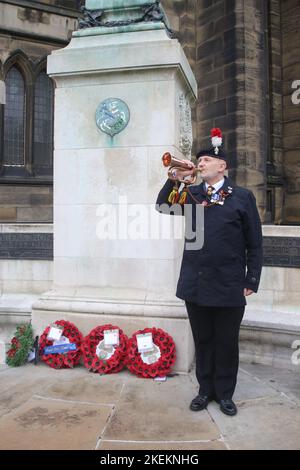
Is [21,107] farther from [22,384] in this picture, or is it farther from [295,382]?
[295,382]

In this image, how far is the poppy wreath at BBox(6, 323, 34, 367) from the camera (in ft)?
14.2

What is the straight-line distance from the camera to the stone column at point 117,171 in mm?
4375

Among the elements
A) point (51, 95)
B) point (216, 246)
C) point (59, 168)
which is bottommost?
point (216, 246)

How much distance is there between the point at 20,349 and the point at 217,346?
206 cm

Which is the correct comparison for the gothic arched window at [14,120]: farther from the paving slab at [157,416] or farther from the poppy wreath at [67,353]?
the paving slab at [157,416]

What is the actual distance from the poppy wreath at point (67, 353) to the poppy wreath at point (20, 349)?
5.4 inches

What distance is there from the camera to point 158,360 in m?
4.07

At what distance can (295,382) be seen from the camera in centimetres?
404

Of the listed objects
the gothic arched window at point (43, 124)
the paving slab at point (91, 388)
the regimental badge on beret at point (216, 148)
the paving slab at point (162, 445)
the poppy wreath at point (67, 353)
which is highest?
the gothic arched window at point (43, 124)

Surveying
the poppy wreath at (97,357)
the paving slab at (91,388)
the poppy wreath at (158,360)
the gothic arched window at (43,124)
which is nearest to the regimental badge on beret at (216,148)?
the poppy wreath at (158,360)
